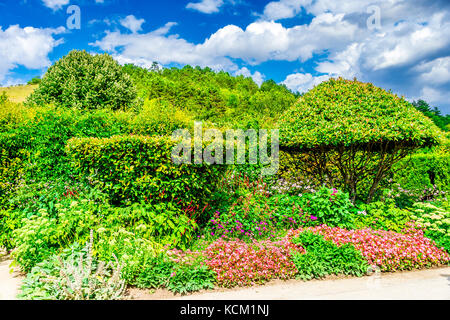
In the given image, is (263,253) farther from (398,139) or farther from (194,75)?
(194,75)

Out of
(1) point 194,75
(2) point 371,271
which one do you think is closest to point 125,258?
(2) point 371,271

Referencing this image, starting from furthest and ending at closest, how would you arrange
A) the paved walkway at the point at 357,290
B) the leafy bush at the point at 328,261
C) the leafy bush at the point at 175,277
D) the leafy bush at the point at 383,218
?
the leafy bush at the point at 383,218
the leafy bush at the point at 328,261
the leafy bush at the point at 175,277
the paved walkway at the point at 357,290

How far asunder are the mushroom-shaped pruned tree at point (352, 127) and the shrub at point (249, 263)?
2658 mm

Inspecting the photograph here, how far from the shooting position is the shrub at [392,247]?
13.8 feet

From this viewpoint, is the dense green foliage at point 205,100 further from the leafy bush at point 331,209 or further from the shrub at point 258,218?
the leafy bush at point 331,209

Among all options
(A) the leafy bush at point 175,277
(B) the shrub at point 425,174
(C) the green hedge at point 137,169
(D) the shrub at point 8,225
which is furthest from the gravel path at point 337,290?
(B) the shrub at point 425,174

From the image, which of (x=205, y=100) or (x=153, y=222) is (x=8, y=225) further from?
(x=205, y=100)

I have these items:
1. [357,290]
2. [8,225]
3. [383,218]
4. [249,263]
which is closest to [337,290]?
[357,290]

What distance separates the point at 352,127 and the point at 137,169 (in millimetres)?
4374

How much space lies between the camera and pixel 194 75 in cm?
5634

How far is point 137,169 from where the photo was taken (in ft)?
15.2

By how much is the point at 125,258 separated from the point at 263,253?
2.01m

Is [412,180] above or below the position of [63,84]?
below

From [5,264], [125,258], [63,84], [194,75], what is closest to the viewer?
[125,258]
